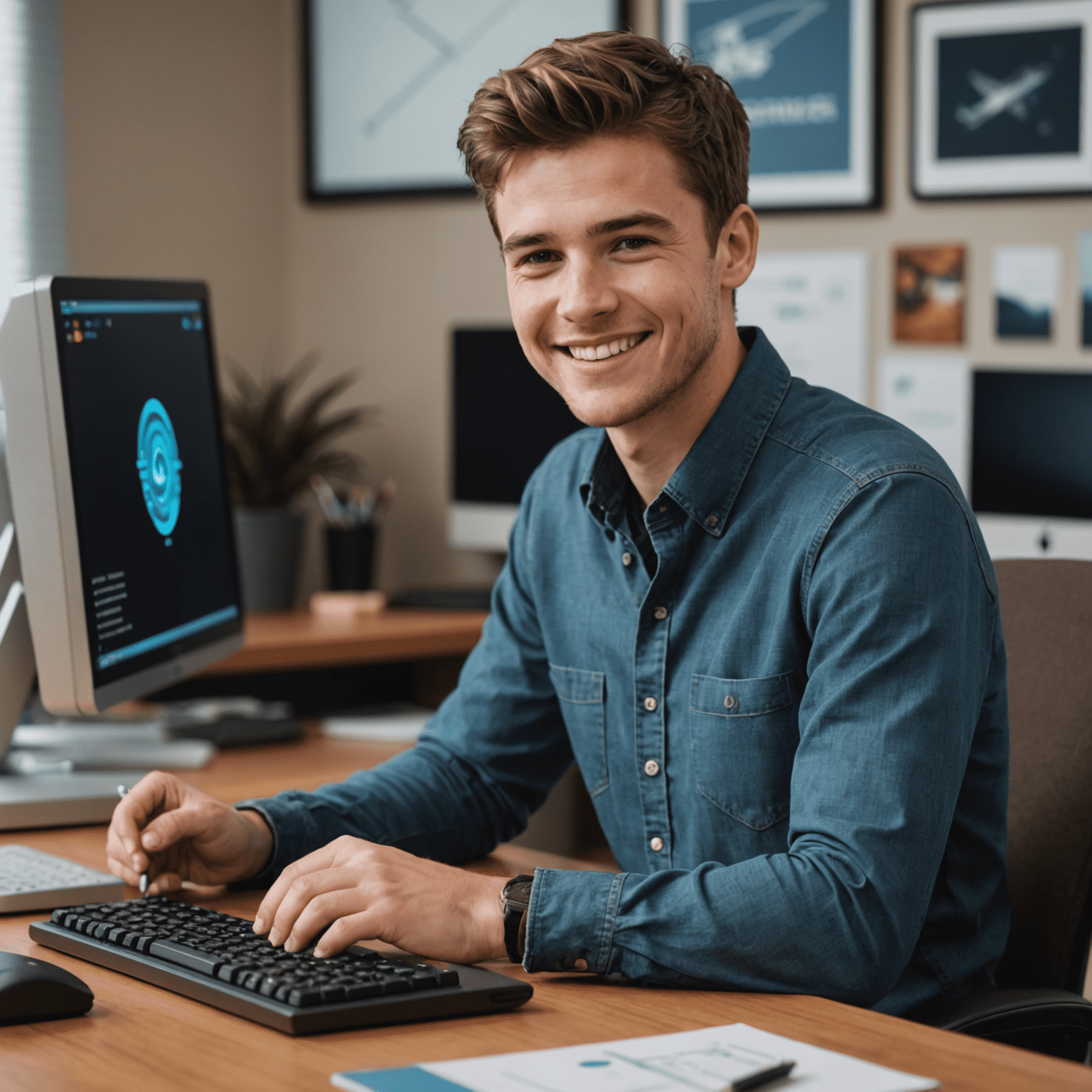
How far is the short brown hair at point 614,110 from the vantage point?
1276mm

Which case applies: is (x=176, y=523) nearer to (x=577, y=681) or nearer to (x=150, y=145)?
(x=577, y=681)

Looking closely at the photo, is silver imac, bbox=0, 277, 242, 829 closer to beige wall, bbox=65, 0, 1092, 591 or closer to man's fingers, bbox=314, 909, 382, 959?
man's fingers, bbox=314, 909, 382, 959

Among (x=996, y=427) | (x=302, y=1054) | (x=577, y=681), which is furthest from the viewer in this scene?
(x=996, y=427)

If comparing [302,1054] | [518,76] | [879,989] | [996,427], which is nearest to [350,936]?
[302,1054]

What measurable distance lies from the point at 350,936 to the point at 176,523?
0.76m

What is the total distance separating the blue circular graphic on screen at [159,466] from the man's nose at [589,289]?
52 cm

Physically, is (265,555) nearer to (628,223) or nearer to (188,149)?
(188,149)

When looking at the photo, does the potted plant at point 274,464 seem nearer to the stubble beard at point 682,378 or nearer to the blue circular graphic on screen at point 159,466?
the blue circular graphic on screen at point 159,466

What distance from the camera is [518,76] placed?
4.26 ft

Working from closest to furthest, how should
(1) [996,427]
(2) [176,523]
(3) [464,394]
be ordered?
(2) [176,523] → (1) [996,427] → (3) [464,394]

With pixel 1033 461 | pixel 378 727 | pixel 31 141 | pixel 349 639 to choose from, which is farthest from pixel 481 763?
pixel 31 141

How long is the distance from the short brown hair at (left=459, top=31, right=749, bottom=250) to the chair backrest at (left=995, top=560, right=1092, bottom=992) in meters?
0.45

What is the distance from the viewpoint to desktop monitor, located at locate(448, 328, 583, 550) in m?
3.09

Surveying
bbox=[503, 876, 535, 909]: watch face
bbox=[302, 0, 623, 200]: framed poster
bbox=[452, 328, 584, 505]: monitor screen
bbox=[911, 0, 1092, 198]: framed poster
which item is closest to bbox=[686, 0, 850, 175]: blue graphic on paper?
bbox=[911, 0, 1092, 198]: framed poster
